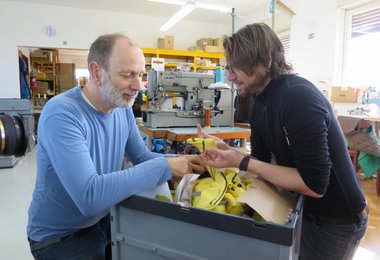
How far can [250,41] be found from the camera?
92cm

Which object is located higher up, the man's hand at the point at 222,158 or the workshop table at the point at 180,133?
the man's hand at the point at 222,158

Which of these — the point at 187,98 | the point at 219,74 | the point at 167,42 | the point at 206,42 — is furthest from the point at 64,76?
the point at 219,74

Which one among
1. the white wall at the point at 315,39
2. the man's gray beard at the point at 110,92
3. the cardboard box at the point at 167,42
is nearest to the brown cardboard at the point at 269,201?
the man's gray beard at the point at 110,92

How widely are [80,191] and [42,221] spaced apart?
1.09 feet

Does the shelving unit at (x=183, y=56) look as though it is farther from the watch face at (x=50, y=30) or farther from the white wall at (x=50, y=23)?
the watch face at (x=50, y=30)

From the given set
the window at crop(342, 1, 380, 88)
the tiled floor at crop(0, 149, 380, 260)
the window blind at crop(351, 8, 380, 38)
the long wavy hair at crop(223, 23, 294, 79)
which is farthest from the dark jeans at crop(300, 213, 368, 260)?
the window blind at crop(351, 8, 380, 38)

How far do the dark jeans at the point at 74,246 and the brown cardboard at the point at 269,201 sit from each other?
0.62 meters

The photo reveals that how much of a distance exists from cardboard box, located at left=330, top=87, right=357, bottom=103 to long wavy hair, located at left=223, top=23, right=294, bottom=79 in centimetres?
339

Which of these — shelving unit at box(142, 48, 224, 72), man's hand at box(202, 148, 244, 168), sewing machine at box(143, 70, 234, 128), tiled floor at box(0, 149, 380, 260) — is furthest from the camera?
shelving unit at box(142, 48, 224, 72)

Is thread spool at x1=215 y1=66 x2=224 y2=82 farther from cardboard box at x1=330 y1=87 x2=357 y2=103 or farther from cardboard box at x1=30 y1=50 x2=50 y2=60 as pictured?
cardboard box at x1=30 y1=50 x2=50 y2=60

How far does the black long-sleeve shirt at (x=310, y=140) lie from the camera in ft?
2.58

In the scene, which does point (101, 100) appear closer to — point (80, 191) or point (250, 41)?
point (80, 191)

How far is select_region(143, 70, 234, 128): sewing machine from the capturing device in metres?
2.58

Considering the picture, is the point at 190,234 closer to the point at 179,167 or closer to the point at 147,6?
the point at 179,167
